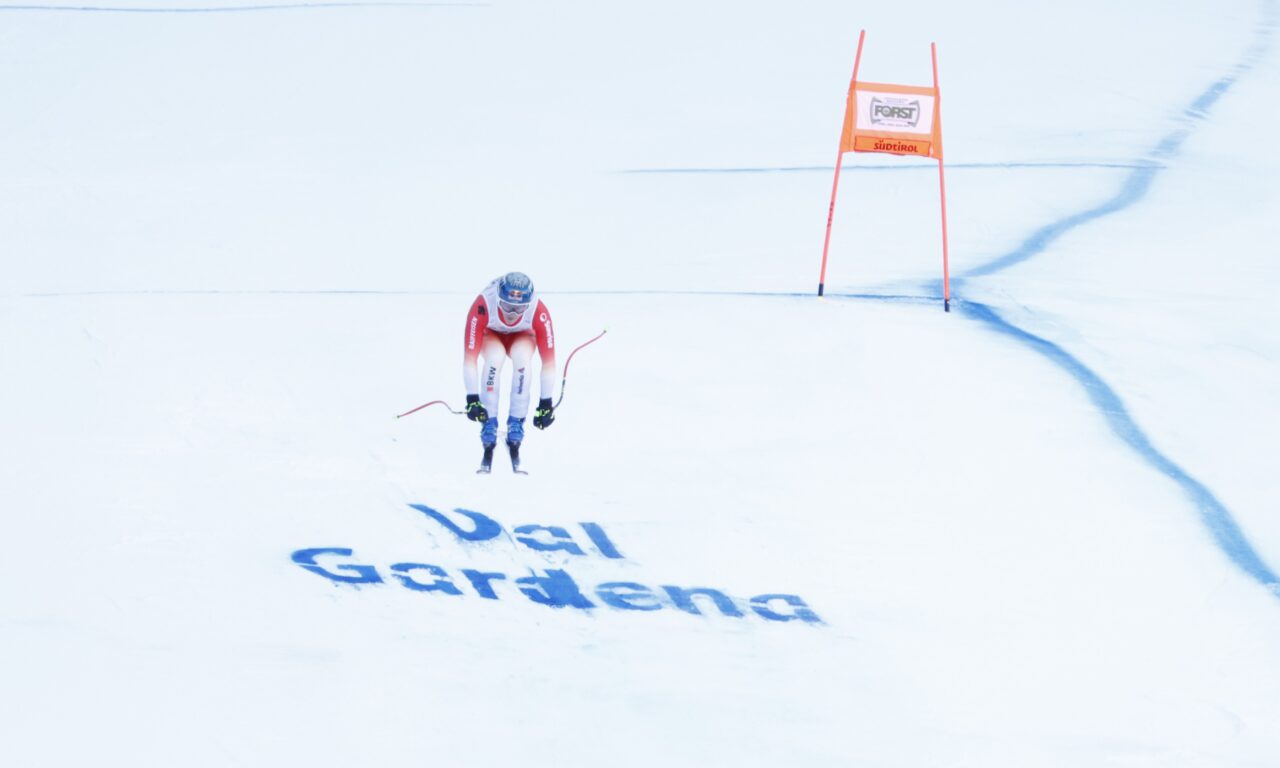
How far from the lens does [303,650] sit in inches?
238

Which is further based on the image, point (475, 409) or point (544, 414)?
point (544, 414)

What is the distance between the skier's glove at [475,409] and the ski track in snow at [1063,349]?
3174 millimetres

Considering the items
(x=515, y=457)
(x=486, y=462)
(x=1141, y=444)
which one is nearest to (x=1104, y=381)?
(x=1141, y=444)

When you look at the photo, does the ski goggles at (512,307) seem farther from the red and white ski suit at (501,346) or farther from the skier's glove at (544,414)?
the skier's glove at (544,414)

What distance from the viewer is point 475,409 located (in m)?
6.82

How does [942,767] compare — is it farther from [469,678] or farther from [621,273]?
[621,273]

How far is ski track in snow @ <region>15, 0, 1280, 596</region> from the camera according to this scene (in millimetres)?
7332

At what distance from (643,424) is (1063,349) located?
9.94 feet

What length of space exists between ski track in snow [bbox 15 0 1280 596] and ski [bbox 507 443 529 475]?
9.03ft

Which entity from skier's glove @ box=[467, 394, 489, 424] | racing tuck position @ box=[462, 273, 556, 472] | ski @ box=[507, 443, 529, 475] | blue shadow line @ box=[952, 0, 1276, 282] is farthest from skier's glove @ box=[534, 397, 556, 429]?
blue shadow line @ box=[952, 0, 1276, 282]

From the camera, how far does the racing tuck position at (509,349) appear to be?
6781mm

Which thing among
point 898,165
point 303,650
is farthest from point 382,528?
point 898,165

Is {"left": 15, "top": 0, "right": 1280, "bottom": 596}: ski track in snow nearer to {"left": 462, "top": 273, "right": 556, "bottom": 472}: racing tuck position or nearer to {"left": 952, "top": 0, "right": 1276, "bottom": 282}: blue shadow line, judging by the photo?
{"left": 952, "top": 0, "right": 1276, "bottom": 282}: blue shadow line

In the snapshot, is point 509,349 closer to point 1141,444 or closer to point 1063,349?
point 1141,444
